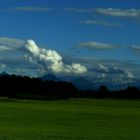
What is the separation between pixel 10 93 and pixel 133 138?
164m

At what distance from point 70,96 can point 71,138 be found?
16591 cm

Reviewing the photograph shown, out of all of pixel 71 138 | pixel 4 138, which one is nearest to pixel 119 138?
pixel 71 138

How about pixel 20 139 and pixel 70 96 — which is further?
pixel 70 96

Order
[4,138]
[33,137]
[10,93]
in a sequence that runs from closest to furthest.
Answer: [4,138] < [33,137] < [10,93]

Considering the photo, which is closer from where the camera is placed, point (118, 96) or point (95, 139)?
point (95, 139)

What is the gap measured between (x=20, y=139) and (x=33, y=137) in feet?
6.01

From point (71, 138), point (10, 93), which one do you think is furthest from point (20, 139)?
point (10, 93)

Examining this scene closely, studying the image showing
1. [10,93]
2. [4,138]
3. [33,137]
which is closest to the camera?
[4,138]

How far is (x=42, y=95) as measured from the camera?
19862 cm

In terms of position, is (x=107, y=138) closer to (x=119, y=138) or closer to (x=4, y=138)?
(x=119, y=138)

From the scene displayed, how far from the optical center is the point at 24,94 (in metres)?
199

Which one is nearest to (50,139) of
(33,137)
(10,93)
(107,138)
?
(33,137)

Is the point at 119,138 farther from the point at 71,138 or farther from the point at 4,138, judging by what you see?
the point at 4,138

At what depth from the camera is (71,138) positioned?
108 ft
